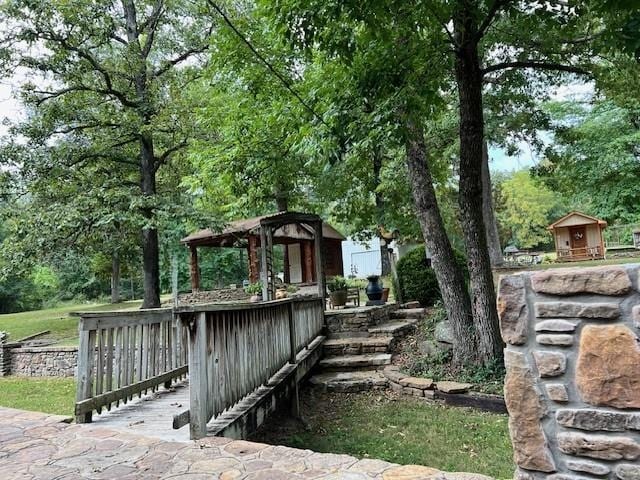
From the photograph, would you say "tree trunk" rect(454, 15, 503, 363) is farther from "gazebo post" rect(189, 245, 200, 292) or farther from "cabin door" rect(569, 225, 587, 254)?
"cabin door" rect(569, 225, 587, 254)

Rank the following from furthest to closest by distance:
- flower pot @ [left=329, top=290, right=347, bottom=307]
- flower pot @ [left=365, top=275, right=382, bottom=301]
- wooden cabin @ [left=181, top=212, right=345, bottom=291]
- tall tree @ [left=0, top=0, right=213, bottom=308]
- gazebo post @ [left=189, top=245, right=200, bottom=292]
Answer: gazebo post @ [left=189, top=245, right=200, bottom=292] < wooden cabin @ [left=181, top=212, right=345, bottom=291] < tall tree @ [left=0, top=0, right=213, bottom=308] < flower pot @ [left=329, top=290, right=347, bottom=307] < flower pot @ [left=365, top=275, right=382, bottom=301]

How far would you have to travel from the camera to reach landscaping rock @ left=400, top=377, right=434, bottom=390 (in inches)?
232

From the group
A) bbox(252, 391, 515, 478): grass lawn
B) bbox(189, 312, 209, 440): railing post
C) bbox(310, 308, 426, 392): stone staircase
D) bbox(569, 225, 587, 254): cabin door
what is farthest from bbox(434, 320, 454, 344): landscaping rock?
bbox(569, 225, 587, 254): cabin door

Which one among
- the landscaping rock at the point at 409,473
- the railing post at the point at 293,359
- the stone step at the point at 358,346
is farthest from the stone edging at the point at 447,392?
the landscaping rock at the point at 409,473

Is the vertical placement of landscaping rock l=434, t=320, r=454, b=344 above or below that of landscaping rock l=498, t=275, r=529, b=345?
below

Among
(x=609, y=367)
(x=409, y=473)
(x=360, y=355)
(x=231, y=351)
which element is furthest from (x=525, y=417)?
(x=360, y=355)

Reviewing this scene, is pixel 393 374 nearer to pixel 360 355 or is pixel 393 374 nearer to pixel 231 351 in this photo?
pixel 360 355

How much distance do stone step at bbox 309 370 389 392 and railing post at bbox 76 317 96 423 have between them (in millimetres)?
3552

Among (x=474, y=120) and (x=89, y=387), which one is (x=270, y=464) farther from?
(x=474, y=120)

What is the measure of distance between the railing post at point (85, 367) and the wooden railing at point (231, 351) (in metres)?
1.12

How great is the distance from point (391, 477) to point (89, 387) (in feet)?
8.83

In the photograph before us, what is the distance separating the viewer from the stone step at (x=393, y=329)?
801 cm

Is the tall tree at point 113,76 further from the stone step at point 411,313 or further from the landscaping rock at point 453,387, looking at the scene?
the landscaping rock at point 453,387

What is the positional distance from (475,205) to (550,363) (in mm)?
4426
